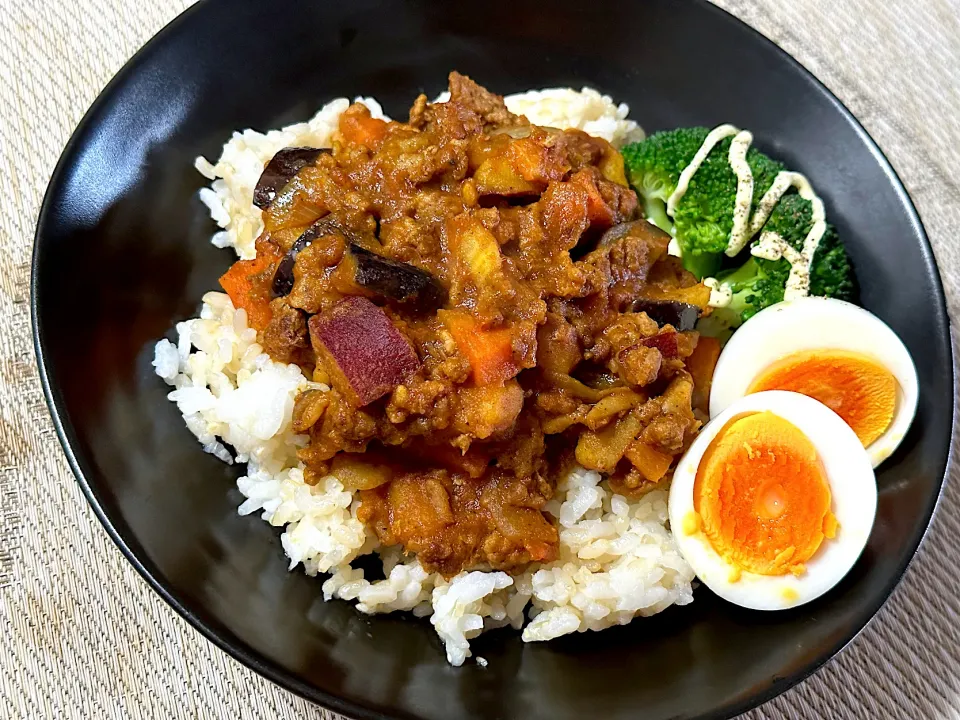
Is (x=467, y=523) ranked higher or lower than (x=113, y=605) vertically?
higher

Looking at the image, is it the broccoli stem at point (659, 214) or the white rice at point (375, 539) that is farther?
the broccoli stem at point (659, 214)

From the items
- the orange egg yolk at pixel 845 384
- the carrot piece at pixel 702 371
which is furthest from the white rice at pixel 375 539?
the orange egg yolk at pixel 845 384

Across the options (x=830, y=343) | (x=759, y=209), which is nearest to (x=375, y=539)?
(x=830, y=343)

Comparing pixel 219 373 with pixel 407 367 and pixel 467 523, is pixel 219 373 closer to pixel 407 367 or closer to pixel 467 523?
pixel 407 367

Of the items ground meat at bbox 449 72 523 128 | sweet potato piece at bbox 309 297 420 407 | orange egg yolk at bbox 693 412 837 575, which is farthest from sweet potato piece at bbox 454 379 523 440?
ground meat at bbox 449 72 523 128

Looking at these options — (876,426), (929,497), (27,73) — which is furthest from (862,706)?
(27,73)

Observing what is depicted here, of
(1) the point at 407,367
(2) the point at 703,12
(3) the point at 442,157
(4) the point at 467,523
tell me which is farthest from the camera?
(2) the point at 703,12

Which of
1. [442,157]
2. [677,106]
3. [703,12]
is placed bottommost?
[442,157]

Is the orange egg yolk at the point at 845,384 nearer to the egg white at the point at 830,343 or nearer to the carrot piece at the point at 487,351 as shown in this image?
the egg white at the point at 830,343

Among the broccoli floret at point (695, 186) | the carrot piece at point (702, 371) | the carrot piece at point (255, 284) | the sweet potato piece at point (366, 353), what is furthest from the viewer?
the broccoli floret at point (695, 186)
